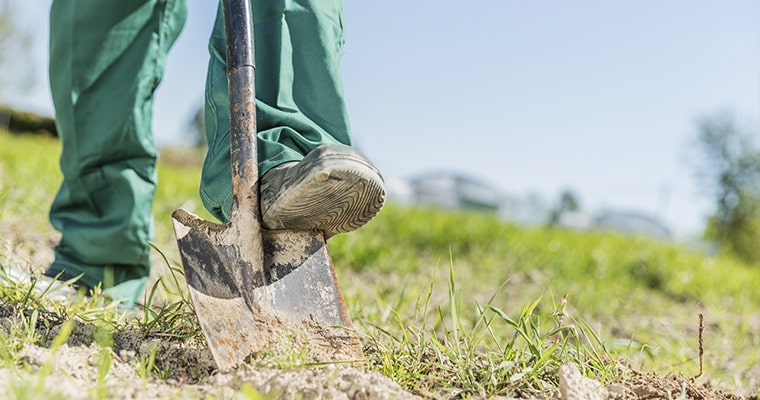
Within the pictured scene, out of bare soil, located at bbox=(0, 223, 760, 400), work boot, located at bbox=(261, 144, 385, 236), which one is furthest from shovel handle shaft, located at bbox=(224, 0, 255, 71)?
bare soil, located at bbox=(0, 223, 760, 400)

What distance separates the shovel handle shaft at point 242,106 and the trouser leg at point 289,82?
80mm

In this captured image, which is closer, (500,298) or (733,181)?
(500,298)

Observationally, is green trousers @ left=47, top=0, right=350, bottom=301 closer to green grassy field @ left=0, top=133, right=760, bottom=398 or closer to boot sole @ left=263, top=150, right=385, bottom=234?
green grassy field @ left=0, top=133, right=760, bottom=398

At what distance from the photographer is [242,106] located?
142 cm

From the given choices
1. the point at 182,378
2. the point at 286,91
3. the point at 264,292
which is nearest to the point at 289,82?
the point at 286,91

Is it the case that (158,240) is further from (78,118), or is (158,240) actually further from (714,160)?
(714,160)

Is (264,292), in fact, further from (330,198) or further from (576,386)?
(576,386)

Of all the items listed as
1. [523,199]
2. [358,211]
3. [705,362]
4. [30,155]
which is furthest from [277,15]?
[523,199]

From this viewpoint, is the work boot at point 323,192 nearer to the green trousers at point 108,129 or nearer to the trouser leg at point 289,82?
the trouser leg at point 289,82

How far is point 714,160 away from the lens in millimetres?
21672

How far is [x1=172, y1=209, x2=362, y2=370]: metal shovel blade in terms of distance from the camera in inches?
51.6

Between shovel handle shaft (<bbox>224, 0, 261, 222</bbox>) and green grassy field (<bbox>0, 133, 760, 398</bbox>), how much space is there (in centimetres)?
31

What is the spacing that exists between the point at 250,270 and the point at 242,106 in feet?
1.20

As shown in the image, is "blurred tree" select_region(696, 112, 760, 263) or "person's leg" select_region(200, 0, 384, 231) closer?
"person's leg" select_region(200, 0, 384, 231)
